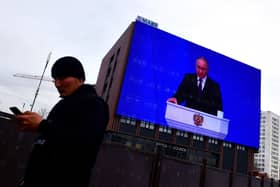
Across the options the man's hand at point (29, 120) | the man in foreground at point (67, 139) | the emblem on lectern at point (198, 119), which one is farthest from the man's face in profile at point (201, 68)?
the man's hand at point (29, 120)

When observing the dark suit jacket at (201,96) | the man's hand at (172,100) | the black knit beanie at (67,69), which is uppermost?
the dark suit jacket at (201,96)

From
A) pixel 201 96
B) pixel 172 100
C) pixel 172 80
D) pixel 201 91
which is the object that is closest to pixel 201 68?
pixel 201 91

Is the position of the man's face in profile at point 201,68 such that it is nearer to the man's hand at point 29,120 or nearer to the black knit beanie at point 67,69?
the black knit beanie at point 67,69

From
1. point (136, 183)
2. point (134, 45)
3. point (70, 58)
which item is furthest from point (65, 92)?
point (134, 45)

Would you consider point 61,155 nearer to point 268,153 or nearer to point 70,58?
point 70,58

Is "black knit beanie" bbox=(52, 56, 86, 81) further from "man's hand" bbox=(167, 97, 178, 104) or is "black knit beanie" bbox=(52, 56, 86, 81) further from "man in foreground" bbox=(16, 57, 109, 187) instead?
"man's hand" bbox=(167, 97, 178, 104)

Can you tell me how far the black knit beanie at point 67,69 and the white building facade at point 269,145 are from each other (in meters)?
168

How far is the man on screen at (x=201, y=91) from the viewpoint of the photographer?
4559 cm

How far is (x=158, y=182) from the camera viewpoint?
229 inches

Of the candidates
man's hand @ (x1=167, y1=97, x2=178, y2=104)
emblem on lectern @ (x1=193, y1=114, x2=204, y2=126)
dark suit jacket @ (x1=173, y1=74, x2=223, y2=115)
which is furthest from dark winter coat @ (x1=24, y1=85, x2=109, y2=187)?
emblem on lectern @ (x1=193, y1=114, x2=204, y2=126)

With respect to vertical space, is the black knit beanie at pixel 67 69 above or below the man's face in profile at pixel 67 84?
above

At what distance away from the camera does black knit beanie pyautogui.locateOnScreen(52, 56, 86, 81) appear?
1.94 metres

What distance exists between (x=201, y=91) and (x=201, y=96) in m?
0.92

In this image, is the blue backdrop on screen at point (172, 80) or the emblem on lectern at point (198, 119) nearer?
the blue backdrop on screen at point (172, 80)
